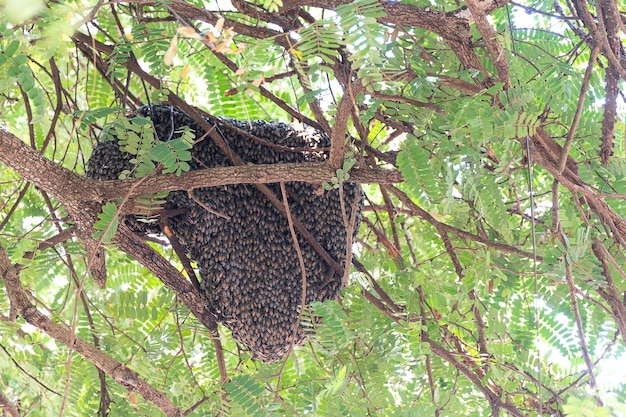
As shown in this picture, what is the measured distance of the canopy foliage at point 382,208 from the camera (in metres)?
1.62

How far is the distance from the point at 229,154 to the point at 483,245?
83 centimetres

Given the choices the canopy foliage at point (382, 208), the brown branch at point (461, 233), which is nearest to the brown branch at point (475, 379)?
the canopy foliage at point (382, 208)

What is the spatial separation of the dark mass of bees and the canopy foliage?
0.08 meters

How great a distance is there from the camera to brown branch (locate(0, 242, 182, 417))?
5.90ft

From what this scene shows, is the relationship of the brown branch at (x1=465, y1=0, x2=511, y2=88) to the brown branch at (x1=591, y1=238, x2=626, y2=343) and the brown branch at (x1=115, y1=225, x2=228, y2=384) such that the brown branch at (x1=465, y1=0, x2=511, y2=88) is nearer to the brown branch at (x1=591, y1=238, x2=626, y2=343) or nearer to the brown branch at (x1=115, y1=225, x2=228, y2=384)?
the brown branch at (x1=591, y1=238, x2=626, y2=343)

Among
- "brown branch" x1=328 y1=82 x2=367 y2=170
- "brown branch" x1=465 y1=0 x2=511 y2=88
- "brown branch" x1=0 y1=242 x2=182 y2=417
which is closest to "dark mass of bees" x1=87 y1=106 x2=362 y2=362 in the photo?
"brown branch" x1=328 y1=82 x2=367 y2=170

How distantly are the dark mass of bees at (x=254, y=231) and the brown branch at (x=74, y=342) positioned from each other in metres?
0.31

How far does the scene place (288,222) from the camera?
180 cm

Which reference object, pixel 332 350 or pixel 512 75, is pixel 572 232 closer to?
pixel 512 75

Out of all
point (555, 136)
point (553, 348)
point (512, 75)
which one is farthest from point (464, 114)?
point (553, 348)

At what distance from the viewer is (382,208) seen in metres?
2.37

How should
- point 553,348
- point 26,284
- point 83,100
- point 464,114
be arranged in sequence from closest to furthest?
point 464,114, point 26,284, point 553,348, point 83,100

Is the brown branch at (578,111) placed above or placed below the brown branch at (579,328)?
above

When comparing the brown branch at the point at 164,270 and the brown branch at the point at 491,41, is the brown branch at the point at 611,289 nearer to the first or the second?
the brown branch at the point at 491,41
